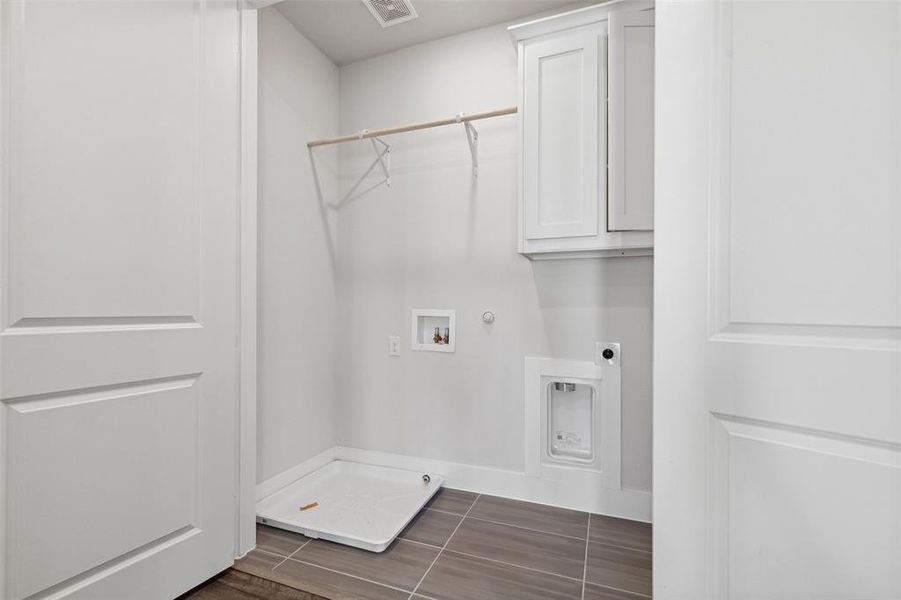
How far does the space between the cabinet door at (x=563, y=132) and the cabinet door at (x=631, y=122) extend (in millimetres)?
54

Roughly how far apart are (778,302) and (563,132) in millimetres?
1126

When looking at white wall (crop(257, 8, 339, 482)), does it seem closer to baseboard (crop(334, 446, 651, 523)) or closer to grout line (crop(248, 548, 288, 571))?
grout line (crop(248, 548, 288, 571))

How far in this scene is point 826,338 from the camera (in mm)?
774

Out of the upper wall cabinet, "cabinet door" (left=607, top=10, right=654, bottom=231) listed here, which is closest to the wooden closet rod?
the upper wall cabinet

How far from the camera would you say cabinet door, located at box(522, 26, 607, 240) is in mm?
1615

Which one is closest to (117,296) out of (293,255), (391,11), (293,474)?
(293,255)

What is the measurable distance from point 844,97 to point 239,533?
2206 millimetres

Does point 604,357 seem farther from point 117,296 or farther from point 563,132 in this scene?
point 117,296

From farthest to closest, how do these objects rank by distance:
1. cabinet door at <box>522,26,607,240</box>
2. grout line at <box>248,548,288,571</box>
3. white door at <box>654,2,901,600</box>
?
cabinet door at <box>522,26,607,240</box> < grout line at <box>248,548,288,571</box> < white door at <box>654,2,901,600</box>

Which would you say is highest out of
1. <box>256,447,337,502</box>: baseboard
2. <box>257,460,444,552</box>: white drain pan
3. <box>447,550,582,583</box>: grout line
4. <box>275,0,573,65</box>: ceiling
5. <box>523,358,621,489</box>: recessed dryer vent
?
<box>275,0,573,65</box>: ceiling

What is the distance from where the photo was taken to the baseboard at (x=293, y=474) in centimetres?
194

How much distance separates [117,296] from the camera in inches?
46.3

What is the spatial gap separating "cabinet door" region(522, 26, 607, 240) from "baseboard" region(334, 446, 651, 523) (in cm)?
120

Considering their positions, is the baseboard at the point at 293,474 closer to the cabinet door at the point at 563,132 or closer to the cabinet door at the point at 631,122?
the cabinet door at the point at 563,132
